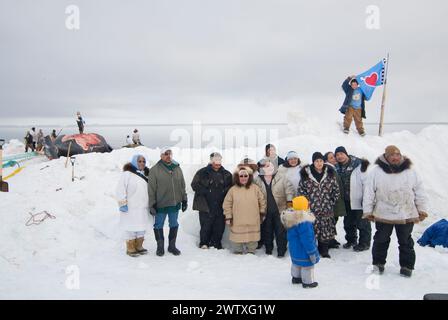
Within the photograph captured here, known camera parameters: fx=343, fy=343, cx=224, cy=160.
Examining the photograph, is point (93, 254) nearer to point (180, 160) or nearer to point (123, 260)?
point (123, 260)

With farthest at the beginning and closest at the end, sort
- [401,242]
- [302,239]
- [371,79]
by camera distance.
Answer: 1. [371,79]
2. [401,242]
3. [302,239]

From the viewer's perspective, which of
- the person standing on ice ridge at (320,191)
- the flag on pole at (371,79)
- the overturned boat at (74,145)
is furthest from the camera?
the overturned boat at (74,145)

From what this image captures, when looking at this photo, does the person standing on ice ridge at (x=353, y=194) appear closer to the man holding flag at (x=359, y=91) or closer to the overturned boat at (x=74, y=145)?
the man holding flag at (x=359, y=91)

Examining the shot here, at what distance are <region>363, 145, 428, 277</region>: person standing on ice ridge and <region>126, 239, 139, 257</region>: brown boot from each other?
163 inches

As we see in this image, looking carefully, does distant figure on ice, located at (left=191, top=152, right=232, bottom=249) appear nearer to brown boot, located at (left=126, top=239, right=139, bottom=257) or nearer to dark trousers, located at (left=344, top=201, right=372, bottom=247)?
brown boot, located at (left=126, top=239, right=139, bottom=257)

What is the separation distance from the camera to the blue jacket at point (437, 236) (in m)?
7.18

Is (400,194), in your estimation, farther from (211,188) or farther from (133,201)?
(133,201)

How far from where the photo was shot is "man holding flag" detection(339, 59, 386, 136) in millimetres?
11263

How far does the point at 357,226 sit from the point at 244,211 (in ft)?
7.32

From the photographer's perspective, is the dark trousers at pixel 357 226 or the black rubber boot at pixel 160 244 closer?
the black rubber boot at pixel 160 244

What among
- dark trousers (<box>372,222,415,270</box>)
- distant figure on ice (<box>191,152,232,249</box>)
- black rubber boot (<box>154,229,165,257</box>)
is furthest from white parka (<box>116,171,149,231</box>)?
dark trousers (<box>372,222,415,270</box>)

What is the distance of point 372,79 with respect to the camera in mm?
11633

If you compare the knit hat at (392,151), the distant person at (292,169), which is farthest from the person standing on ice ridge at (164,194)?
the knit hat at (392,151)

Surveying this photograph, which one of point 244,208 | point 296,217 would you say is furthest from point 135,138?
point 296,217
